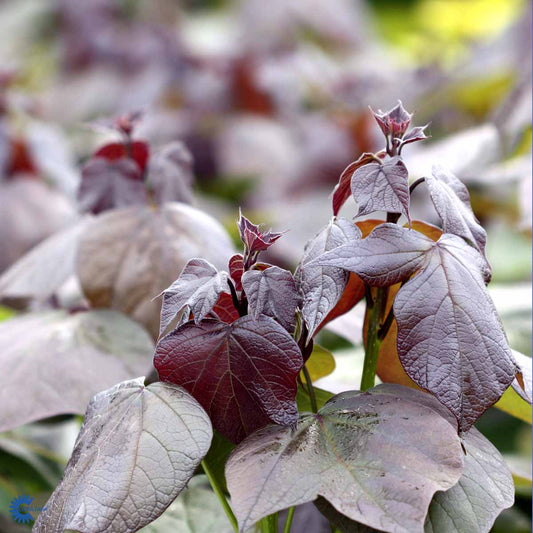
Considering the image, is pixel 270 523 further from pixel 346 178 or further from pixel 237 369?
pixel 346 178

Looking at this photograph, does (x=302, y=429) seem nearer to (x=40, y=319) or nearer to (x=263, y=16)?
(x=40, y=319)

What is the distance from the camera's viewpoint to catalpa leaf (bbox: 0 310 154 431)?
2.04 ft

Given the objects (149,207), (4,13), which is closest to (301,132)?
(149,207)

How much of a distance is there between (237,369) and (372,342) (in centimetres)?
10

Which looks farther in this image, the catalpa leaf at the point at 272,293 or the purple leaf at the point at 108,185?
the purple leaf at the point at 108,185

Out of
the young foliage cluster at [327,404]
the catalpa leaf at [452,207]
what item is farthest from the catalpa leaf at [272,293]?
the catalpa leaf at [452,207]

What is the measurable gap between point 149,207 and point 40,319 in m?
0.16

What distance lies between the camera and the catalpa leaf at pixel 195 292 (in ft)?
1.49

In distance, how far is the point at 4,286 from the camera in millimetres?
808

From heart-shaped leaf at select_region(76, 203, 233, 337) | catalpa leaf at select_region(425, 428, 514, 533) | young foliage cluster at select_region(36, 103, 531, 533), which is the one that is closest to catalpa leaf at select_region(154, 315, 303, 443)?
young foliage cluster at select_region(36, 103, 531, 533)

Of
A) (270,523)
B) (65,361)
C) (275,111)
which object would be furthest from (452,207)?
(275,111)

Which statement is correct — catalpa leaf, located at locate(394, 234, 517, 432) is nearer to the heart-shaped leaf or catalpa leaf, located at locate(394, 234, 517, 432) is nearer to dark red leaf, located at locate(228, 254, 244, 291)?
dark red leaf, located at locate(228, 254, 244, 291)

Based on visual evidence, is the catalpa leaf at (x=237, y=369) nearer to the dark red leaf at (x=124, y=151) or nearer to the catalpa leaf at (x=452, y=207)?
the catalpa leaf at (x=452, y=207)

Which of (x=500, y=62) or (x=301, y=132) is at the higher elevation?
(x=500, y=62)
